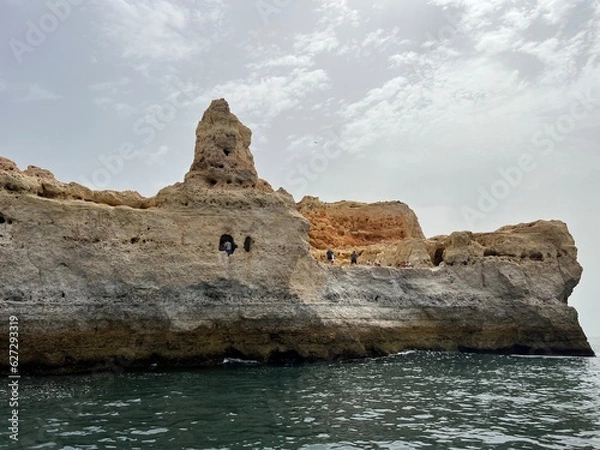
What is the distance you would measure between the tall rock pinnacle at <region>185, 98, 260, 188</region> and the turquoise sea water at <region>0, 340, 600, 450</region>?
8.07 m

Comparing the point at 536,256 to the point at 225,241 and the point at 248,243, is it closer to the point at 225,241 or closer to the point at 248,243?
the point at 248,243

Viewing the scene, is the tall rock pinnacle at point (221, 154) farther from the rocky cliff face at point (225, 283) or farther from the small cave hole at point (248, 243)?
the small cave hole at point (248, 243)

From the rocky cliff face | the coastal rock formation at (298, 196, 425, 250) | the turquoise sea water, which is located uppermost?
the coastal rock formation at (298, 196, 425, 250)

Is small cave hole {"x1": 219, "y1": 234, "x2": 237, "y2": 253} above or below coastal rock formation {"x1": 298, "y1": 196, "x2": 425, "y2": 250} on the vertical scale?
below

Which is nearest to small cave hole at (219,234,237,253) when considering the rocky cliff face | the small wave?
the rocky cliff face

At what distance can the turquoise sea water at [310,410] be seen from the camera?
32.6 feet

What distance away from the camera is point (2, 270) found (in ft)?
56.3

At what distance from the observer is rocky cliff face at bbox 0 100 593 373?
17953 mm

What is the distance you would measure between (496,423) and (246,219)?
1341 centimetres

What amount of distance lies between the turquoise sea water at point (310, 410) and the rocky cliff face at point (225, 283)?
170 cm

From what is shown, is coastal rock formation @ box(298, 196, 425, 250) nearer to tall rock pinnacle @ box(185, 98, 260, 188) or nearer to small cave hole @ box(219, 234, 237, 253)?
tall rock pinnacle @ box(185, 98, 260, 188)

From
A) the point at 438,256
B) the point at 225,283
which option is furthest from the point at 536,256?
the point at 225,283

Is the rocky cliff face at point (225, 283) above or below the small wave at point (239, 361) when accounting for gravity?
above

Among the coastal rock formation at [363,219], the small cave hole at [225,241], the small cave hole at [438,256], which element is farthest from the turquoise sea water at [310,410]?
the coastal rock formation at [363,219]
